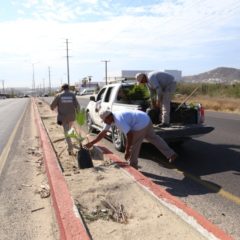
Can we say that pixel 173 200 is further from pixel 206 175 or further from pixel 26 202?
pixel 206 175

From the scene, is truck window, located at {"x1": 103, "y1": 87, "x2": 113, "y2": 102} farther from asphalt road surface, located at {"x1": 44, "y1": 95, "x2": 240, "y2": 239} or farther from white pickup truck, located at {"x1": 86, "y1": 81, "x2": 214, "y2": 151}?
asphalt road surface, located at {"x1": 44, "y1": 95, "x2": 240, "y2": 239}

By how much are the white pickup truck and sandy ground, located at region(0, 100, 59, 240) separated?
2.23m

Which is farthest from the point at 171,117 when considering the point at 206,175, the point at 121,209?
the point at 121,209

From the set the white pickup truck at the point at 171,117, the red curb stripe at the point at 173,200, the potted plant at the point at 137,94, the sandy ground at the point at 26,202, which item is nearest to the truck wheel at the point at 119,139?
the white pickup truck at the point at 171,117

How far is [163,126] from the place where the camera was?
34.6 feet

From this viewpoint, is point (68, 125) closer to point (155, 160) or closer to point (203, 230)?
point (155, 160)

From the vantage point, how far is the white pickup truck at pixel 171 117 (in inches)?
405

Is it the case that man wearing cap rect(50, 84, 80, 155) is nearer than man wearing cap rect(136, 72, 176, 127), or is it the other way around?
man wearing cap rect(136, 72, 176, 127)

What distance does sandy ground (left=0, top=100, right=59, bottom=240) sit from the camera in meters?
5.64

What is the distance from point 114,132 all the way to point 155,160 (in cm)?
168

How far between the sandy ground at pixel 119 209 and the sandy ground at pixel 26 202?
446 mm

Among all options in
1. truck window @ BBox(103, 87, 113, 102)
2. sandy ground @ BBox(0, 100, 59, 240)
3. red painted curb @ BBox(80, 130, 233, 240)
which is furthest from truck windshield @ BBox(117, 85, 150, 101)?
red painted curb @ BBox(80, 130, 233, 240)

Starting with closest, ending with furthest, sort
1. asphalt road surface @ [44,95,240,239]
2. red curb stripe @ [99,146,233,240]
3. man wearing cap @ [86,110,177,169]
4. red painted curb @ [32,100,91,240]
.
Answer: red curb stripe @ [99,146,233,240]
red painted curb @ [32,100,91,240]
asphalt road surface @ [44,95,240,239]
man wearing cap @ [86,110,177,169]

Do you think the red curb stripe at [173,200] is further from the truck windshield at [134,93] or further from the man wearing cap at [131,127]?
the truck windshield at [134,93]
